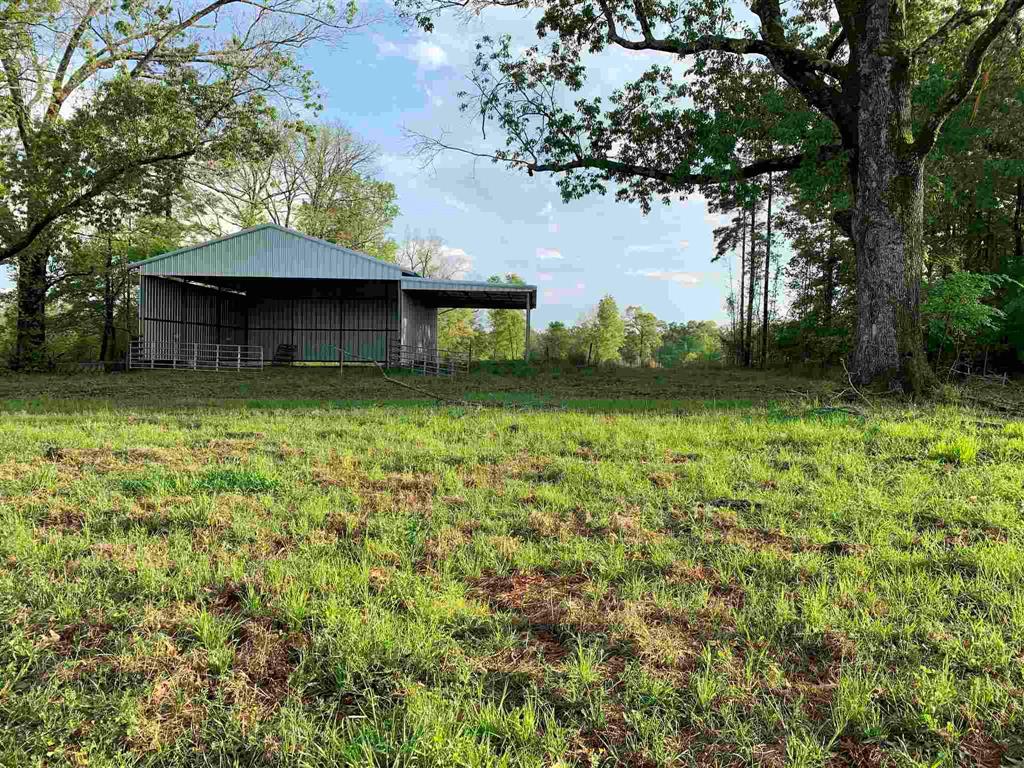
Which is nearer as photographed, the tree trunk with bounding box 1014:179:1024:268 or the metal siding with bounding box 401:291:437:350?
the tree trunk with bounding box 1014:179:1024:268

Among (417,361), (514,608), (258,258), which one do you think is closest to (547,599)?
(514,608)

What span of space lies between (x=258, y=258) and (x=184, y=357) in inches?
225

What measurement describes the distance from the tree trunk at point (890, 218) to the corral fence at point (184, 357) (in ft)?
70.9

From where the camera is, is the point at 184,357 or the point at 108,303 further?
the point at 108,303

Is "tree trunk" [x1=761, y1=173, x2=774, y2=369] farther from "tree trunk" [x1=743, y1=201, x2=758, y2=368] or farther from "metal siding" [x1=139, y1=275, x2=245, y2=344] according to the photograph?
"metal siding" [x1=139, y1=275, x2=245, y2=344]

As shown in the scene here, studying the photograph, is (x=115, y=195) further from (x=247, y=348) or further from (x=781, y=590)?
(x=781, y=590)

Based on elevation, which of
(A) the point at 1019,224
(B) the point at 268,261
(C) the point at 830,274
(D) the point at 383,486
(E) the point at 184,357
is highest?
(A) the point at 1019,224

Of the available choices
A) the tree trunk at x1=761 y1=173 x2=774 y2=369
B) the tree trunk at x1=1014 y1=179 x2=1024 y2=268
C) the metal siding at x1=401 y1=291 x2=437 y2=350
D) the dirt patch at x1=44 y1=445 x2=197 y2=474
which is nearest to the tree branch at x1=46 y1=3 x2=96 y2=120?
the metal siding at x1=401 y1=291 x2=437 y2=350

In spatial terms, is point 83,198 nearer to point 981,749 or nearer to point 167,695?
point 167,695

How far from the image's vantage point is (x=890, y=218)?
8.69m

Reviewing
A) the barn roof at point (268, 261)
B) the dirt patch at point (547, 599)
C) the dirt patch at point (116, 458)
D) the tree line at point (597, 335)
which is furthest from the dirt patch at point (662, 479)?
the tree line at point (597, 335)

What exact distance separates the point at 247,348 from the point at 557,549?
1110 inches

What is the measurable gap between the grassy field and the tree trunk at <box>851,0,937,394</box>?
353 centimetres

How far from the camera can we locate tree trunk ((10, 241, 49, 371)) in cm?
1992
